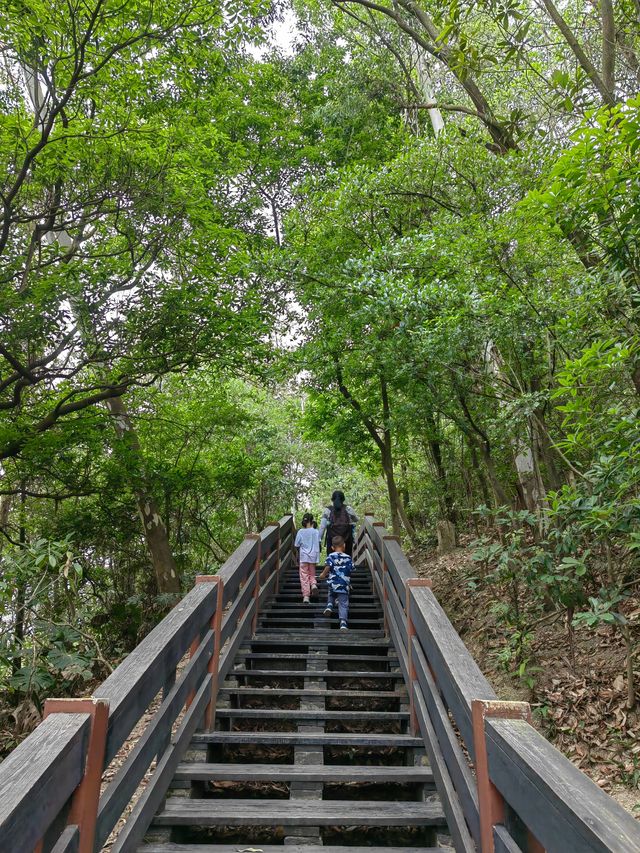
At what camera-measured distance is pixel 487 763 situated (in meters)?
2.03

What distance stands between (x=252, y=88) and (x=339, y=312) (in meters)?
7.06

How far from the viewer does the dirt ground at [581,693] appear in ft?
11.9

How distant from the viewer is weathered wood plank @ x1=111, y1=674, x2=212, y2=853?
2.49 meters

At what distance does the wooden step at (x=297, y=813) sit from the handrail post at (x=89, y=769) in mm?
936

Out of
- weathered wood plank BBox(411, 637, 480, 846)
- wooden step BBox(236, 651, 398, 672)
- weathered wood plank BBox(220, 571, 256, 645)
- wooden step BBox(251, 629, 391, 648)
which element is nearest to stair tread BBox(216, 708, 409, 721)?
weathered wood plank BBox(411, 637, 480, 846)

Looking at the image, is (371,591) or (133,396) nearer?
(371,591)

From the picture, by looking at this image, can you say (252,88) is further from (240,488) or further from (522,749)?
(522,749)

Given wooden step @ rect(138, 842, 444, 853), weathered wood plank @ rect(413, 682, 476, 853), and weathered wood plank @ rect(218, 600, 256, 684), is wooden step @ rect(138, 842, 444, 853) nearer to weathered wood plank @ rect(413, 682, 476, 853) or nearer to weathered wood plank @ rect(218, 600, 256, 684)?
weathered wood plank @ rect(413, 682, 476, 853)

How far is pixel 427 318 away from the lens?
19.1 feet

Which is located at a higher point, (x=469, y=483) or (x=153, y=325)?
(x=153, y=325)

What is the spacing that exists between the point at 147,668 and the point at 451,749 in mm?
1509

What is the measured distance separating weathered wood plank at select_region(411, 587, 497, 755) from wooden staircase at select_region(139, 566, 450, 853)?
0.69 meters

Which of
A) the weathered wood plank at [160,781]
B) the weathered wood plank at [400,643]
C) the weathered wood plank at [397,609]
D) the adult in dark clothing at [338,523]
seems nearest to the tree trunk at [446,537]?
the adult in dark clothing at [338,523]

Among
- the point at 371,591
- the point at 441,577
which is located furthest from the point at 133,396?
the point at 441,577
